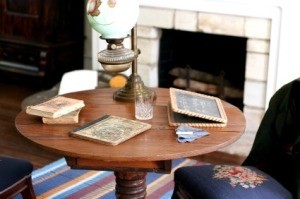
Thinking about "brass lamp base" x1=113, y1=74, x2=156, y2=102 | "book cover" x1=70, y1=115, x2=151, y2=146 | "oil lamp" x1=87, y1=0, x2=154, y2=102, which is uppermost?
"oil lamp" x1=87, y1=0, x2=154, y2=102

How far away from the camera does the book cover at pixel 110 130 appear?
1.88 metres

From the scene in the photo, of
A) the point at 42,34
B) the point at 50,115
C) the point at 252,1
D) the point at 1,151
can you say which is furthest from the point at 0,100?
the point at 50,115

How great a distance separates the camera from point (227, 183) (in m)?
2.05

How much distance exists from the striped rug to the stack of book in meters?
0.89

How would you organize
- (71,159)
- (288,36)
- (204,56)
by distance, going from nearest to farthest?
(71,159)
(288,36)
(204,56)

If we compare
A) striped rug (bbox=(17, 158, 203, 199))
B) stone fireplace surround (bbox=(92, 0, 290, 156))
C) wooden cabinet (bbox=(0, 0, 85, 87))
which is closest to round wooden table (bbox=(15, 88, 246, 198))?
striped rug (bbox=(17, 158, 203, 199))

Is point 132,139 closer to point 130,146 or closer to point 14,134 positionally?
point 130,146

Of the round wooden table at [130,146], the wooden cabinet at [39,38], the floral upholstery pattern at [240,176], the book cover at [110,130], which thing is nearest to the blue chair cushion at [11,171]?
the round wooden table at [130,146]

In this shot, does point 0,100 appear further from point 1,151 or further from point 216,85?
point 216,85

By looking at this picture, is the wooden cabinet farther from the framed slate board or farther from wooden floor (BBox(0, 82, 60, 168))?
the framed slate board

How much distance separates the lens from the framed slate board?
204cm

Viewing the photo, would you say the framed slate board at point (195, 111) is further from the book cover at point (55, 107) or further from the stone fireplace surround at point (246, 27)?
the stone fireplace surround at point (246, 27)

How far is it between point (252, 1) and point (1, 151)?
184 cm

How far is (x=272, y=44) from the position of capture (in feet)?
11.4
